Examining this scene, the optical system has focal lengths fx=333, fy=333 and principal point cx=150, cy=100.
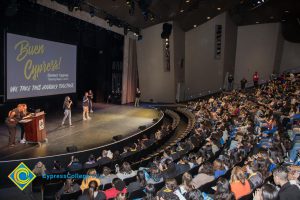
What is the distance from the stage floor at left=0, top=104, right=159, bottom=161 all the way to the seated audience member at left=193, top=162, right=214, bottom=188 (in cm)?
460

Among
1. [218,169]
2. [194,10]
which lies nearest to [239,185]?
[218,169]

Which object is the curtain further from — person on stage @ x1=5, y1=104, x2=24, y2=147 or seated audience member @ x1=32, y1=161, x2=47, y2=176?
seated audience member @ x1=32, y1=161, x2=47, y2=176

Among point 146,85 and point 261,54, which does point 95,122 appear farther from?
point 261,54

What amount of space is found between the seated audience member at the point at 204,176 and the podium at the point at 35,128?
570 cm

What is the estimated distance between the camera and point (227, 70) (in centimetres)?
2419

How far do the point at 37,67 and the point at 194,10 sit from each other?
31.3 feet

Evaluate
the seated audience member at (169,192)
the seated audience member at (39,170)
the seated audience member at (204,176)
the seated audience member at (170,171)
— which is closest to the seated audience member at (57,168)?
the seated audience member at (39,170)

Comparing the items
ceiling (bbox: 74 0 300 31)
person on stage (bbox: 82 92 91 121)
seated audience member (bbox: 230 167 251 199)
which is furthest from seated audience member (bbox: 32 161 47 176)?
ceiling (bbox: 74 0 300 31)

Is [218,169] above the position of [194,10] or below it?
below

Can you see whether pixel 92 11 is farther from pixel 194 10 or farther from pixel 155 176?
pixel 155 176

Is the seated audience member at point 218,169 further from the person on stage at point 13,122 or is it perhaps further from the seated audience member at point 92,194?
the person on stage at point 13,122

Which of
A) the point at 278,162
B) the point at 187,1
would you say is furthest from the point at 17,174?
the point at 187,1

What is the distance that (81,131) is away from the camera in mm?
11906

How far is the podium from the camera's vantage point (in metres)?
9.79
